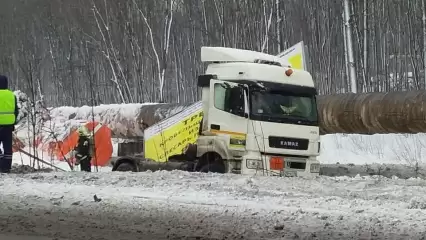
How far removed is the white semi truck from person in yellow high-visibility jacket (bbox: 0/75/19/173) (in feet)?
10.6

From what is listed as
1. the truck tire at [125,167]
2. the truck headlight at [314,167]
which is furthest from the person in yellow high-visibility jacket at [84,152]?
the truck headlight at [314,167]

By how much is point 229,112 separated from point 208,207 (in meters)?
4.91

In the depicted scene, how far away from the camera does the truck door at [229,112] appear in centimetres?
1283

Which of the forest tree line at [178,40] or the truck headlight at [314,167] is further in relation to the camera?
the forest tree line at [178,40]

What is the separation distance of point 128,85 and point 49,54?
12.7 m

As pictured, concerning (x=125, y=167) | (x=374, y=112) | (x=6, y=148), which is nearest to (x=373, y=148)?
(x=374, y=112)

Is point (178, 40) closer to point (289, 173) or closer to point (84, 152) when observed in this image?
point (84, 152)

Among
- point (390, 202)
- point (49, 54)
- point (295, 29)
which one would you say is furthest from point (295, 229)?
point (49, 54)

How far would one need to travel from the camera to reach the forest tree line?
27.3 metres

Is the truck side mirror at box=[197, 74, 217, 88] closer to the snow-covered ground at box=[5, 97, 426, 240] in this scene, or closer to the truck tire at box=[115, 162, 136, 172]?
the truck tire at box=[115, 162, 136, 172]

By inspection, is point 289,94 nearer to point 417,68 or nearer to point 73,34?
point 417,68

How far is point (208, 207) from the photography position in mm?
8266

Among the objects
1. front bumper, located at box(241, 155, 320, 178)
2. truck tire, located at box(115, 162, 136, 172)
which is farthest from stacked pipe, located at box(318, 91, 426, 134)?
truck tire, located at box(115, 162, 136, 172)

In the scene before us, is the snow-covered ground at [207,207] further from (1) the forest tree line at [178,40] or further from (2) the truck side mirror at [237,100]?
(1) the forest tree line at [178,40]
